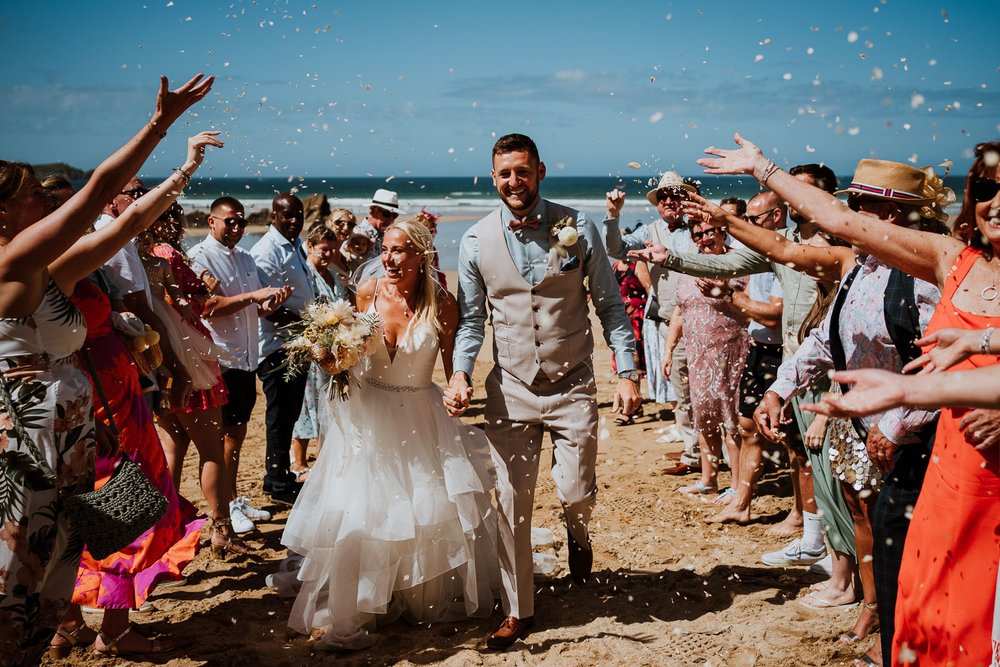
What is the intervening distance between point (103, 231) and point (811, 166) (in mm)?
4664

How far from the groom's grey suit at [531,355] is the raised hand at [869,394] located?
7.63 ft

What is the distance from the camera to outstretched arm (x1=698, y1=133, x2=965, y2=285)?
9.13ft

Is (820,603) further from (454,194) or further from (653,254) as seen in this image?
(454,194)

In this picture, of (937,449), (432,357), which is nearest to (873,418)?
(937,449)

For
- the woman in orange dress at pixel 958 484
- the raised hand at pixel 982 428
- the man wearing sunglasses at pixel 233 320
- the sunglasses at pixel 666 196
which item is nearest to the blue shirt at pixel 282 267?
the man wearing sunglasses at pixel 233 320

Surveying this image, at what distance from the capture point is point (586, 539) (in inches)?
188

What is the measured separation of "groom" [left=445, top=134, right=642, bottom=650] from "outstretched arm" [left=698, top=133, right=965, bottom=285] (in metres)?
1.40

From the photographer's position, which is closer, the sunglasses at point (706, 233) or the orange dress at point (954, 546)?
the orange dress at point (954, 546)

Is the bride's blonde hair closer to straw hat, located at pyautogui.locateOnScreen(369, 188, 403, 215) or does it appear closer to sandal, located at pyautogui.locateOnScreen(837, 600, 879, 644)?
sandal, located at pyautogui.locateOnScreen(837, 600, 879, 644)

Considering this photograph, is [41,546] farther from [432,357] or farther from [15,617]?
[432,357]

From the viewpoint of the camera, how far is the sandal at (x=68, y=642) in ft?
13.6

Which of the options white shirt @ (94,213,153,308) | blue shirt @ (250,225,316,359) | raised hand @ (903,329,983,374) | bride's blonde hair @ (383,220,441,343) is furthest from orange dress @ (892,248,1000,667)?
blue shirt @ (250,225,316,359)

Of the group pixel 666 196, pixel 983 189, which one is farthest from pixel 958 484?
pixel 666 196

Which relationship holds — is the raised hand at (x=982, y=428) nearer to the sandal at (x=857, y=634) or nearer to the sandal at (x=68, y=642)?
the sandal at (x=857, y=634)
